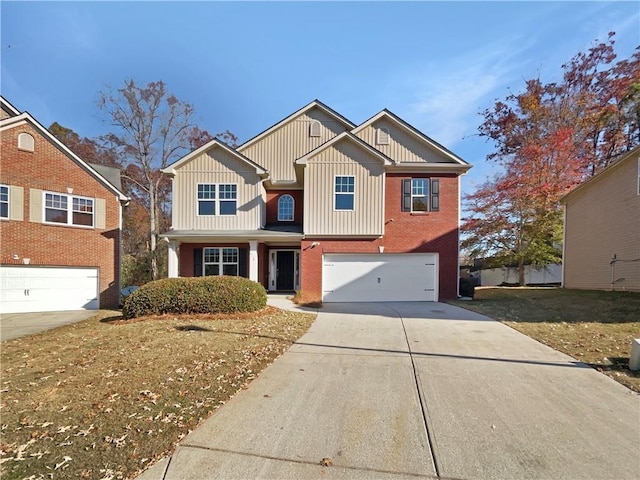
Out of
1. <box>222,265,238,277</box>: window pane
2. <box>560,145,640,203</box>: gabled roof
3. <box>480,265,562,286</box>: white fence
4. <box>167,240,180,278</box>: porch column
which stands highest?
<box>560,145,640,203</box>: gabled roof

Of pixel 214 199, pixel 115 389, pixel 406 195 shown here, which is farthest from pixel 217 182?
pixel 115 389

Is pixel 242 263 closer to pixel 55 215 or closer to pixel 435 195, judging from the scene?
pixel 55 215

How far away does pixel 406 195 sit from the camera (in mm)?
15938

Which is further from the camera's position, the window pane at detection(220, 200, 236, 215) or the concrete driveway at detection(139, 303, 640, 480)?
the window pane at detection(220, 200, 236, 215)

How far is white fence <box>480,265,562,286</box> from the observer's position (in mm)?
25625

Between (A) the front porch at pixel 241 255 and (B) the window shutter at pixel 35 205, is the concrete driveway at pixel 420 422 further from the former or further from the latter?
(B) the window shutter at pixel 35 205

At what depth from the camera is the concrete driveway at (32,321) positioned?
31.4ft

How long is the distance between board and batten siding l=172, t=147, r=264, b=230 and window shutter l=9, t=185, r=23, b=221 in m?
5.44

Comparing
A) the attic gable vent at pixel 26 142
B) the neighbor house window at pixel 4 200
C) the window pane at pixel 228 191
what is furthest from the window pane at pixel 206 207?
the neighbor house window at pixel 4 200

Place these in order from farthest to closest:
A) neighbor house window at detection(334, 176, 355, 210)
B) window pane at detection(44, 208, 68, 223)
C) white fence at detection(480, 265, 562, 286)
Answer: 1. white fence at detection(480, 265, 562, 286)
2. neighbor house window at detection(334, 176, 355, 210)
3. window pane at detection(44, 208, 68, 223)

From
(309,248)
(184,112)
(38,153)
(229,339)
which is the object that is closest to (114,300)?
(38,153)

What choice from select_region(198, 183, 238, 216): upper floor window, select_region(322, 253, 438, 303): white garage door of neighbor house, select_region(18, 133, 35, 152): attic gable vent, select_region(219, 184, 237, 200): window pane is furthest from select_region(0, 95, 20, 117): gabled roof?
select_region(322, 253, 438, 303): white garage door of neighbor house

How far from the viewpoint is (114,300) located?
50.6 feet

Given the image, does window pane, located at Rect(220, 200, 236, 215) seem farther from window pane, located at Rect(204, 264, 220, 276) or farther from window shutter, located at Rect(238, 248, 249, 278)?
window pane, located at Rect(204, 264, 220, 276)
